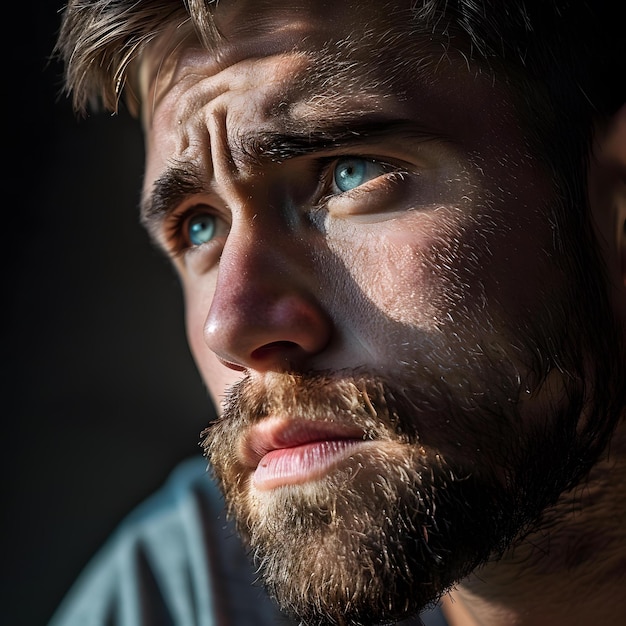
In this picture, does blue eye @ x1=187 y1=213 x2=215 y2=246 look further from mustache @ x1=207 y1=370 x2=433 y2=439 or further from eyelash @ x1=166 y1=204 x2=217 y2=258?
mustache @ x1=207 y1=370 x2=433 y2=439

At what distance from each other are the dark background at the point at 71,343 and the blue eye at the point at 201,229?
1.79 ft

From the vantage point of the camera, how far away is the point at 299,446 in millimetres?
828

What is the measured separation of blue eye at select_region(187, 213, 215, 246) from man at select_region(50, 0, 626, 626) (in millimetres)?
135

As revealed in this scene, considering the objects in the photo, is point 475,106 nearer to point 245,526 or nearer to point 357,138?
point 357,138

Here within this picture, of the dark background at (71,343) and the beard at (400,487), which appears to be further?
the dark background at (71,343)

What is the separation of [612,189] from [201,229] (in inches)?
21.1

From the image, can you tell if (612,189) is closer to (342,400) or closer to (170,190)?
(342,400)

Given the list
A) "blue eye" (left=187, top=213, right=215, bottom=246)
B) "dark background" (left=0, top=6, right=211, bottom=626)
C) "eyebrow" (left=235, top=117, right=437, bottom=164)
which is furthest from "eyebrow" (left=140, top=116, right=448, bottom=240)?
"dark background" (left=0, top=6, right=211, bottom=626)

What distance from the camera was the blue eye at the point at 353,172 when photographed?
877 mm

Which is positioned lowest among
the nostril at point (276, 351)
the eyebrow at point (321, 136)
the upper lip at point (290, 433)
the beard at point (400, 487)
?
the beard at point (400, 487)

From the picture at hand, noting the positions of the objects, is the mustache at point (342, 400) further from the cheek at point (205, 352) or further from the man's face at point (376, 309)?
the cheek at point (205, 352)

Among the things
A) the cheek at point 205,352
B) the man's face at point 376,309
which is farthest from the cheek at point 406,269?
the cheek at point 205,352

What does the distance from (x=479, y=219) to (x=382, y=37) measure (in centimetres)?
22

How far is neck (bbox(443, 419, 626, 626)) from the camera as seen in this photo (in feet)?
3.14
